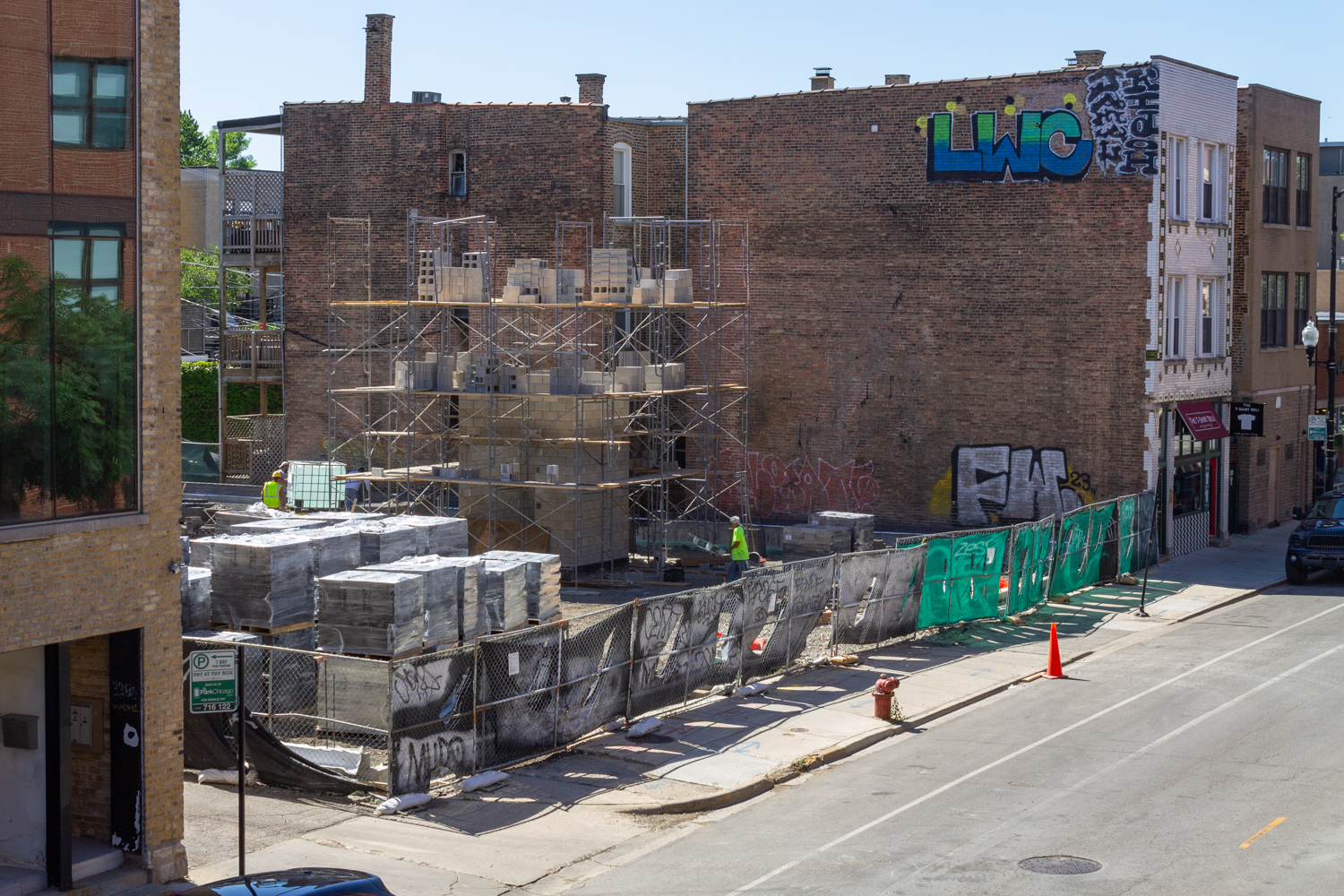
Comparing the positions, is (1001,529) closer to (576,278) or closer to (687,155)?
(576,278)

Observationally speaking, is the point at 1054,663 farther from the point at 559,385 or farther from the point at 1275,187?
the point at 1275,187

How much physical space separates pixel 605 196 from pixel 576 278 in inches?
230

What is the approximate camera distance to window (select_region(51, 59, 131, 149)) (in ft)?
40.9

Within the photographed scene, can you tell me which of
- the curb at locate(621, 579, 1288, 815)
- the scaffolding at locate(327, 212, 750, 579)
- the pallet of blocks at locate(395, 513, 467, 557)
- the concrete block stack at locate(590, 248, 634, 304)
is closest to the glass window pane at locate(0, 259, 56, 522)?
the curb at locate(621, 579, 1288, 815)

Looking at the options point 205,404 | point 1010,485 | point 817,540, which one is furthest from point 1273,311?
point 205,404

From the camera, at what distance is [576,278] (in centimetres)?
3131

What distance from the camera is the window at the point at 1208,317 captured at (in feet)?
118

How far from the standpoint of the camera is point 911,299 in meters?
35.1

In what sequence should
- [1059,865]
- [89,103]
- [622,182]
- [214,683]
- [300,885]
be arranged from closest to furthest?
[300,885] → [214,683] → [89,103] → [1059,865] → [622,182]

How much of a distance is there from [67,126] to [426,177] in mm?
25950

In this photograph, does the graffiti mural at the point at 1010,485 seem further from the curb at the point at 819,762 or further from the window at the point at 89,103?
the window at the point at 89,103

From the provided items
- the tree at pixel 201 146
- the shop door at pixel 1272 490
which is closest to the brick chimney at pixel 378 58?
the shop door at pixel 1272 490

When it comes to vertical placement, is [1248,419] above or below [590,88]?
below

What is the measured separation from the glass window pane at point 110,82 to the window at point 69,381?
1.17 m
